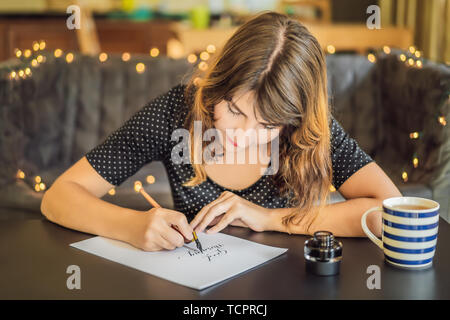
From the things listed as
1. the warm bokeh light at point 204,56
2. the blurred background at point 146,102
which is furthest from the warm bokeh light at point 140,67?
the warm bokeh light at point 204,56

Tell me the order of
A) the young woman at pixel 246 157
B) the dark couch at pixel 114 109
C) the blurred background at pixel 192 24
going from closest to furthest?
the young woman at pixel 246 157 < the dark couch at pixel 114 109 < the blurred background at pixel 192 24

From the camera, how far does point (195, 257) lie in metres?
0.90

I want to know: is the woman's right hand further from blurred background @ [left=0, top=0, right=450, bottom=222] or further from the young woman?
blurred background @ [left=0, top=0, right=450, bottom=222]

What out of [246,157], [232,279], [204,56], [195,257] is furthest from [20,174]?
[232,279]

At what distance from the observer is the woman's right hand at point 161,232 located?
93cm

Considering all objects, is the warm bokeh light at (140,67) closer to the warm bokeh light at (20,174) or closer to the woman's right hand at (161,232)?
the warm bokeh light at (20,174)

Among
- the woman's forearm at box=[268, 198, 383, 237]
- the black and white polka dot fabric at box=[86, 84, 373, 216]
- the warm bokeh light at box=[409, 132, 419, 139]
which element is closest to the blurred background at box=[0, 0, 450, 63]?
the warm bokeh light at box=[409, 132, 419, 139]

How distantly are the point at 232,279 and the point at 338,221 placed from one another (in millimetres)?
304

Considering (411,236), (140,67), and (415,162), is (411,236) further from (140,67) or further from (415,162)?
(140,67)

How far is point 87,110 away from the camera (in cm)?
222

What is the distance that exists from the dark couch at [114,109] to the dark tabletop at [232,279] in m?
0.96

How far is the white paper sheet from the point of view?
0.83 meters
